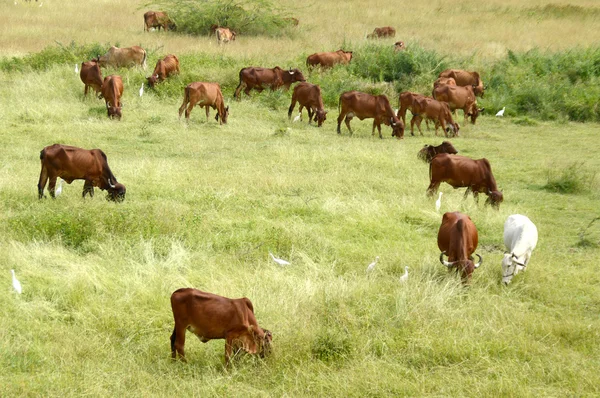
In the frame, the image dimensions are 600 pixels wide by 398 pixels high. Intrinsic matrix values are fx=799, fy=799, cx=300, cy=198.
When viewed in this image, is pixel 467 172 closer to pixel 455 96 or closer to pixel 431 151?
pixel 431 151

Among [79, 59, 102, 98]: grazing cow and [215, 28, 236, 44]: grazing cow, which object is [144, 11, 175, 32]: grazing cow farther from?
[79, 59, 102, 98]: grazing cow

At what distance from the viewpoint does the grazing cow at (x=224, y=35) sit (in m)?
25.5

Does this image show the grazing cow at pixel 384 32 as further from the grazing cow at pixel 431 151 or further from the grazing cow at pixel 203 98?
the grazing cow at pixel 431 151

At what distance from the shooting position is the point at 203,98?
17.3 metres

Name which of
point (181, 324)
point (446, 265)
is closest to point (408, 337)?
point (446, 265)

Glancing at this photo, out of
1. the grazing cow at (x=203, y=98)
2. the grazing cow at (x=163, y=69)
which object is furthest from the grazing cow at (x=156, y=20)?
the grazing cow at (x=203, y=98)

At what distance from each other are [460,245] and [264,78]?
12.9 m

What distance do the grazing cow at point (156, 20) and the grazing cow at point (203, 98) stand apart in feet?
37.1

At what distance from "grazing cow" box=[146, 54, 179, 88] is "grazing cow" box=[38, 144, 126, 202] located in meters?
9.21

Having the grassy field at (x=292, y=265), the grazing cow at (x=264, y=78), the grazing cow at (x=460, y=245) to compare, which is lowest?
the grazing cow at (x=264, y=78)

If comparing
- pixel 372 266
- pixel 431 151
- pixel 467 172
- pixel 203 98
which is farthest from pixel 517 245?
pixel 203 98

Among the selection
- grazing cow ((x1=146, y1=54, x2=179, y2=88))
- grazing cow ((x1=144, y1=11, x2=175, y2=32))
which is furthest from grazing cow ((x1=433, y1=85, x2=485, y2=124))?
grazing cow ((x1=144, y1=11, x2=175, y2=32))

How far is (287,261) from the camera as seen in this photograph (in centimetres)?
845

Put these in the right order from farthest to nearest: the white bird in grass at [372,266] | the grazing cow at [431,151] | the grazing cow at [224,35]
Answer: the grazing cow at [224,35] → the grazing cow at [431,151] → the white bird in grass at [372,266]
